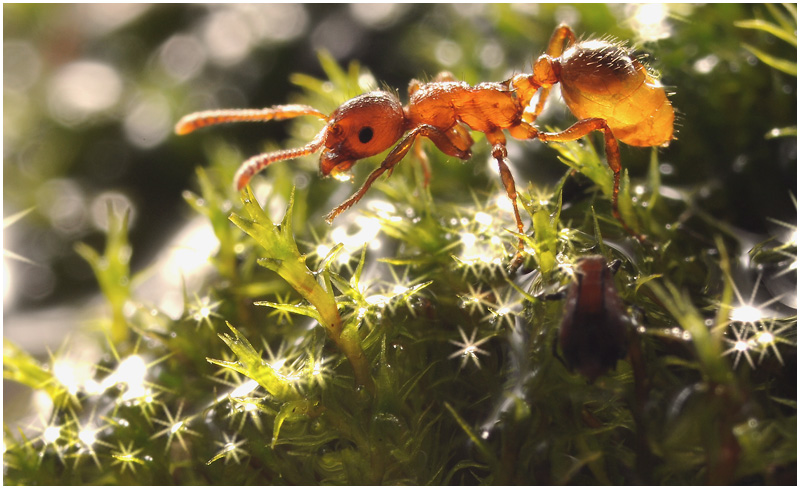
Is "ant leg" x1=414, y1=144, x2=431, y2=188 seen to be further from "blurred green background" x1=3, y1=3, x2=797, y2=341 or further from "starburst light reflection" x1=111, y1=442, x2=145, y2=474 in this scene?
"starburst light reflection" x1=111, y1=442, x2=145, y2=474

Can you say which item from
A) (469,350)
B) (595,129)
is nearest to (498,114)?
(595,129)

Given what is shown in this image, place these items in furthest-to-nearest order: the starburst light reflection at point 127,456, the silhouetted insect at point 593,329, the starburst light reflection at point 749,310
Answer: the starburst light reflection at point 127,456, the starburst light reflection at point 749,310, the silhouetted insect at point 593,329

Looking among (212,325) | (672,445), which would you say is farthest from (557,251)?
(212,325)

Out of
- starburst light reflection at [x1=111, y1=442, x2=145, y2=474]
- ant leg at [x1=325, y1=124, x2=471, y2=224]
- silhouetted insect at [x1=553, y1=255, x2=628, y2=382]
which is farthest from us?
ant leg at [x1=325, y1=124, x2=471, y2=224]

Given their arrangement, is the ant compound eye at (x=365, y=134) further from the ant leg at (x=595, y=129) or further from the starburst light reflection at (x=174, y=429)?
the starburst light reflection at (x=174, y=429)

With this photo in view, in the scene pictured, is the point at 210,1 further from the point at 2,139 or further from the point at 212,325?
the point at 212,325

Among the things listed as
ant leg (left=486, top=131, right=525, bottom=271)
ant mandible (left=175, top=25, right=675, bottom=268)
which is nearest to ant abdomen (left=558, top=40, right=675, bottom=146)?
ant mandible (left=175, top=25, right=675, bottom=268)

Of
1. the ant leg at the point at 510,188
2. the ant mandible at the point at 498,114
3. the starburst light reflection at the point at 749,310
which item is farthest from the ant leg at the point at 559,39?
the starburst light reflection at the point at 749,310
